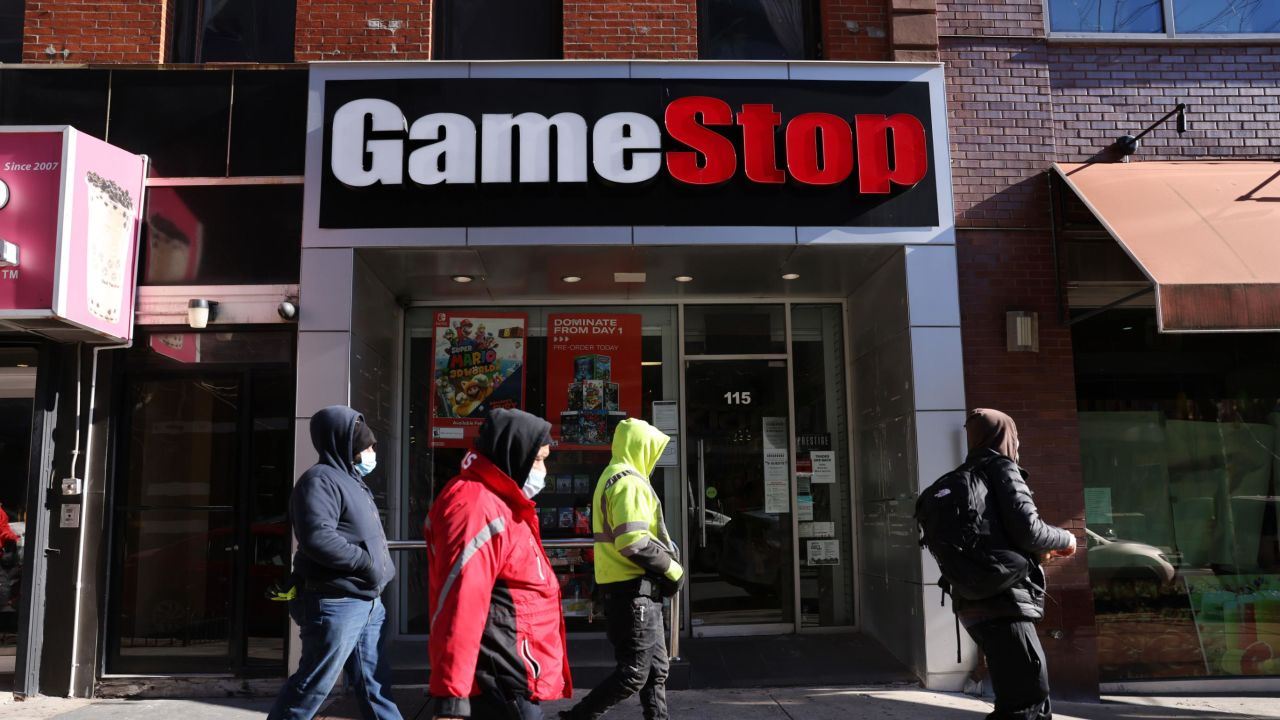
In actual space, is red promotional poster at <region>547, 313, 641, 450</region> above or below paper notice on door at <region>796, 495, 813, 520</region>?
above

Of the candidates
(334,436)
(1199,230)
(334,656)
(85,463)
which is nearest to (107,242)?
(85,463)

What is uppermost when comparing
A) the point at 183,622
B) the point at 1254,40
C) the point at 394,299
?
the point at 1254,40

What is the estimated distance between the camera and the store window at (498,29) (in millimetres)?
7926

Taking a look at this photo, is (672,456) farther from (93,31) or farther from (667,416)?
(93,31)

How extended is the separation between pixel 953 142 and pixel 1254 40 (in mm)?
2800

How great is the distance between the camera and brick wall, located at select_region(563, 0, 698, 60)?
7.54 m

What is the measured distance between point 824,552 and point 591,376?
107 inches

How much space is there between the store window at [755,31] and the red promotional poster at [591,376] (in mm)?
2584

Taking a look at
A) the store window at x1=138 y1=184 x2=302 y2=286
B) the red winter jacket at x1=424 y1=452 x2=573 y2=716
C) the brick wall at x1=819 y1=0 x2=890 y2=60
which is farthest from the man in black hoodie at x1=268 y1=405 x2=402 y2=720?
the brick wall at x1=819 y1=0 x2=890 y2=60

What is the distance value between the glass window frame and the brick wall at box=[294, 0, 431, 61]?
520 cm

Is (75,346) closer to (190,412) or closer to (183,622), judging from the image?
(190,412)

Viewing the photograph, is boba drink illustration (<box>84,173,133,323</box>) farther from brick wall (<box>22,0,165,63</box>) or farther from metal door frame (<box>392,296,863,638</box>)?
metal door frame (<box>392,296,863,638</box>)

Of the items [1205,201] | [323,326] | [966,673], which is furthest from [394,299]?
[1205,201]

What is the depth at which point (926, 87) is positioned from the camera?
720cm
